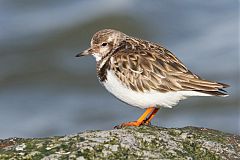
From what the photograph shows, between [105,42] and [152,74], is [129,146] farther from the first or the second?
[105,42]

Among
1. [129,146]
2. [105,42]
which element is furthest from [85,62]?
[129,146]

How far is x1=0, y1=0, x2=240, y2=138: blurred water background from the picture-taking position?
1013 cm

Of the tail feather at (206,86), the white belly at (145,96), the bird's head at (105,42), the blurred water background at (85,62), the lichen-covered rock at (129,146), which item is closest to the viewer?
the lichen-covered rock at (129,146)

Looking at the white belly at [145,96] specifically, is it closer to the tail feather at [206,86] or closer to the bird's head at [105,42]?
A: the tail feather at [206,86]

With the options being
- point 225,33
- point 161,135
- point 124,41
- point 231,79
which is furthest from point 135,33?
point 161,135

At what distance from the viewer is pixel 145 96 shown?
19.3 ft

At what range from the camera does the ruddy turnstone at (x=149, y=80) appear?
19.1 ft

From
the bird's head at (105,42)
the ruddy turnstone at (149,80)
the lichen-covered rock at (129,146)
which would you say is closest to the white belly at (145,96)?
the ruddy turnstone at (149,80)

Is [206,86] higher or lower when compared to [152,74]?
lower

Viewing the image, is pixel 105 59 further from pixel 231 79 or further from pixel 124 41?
pixel 231 79

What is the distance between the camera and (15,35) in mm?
13258

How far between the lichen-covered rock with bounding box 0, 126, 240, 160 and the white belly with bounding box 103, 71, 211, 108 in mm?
833

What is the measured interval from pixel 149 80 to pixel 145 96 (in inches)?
5.7

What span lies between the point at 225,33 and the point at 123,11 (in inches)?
95.9
